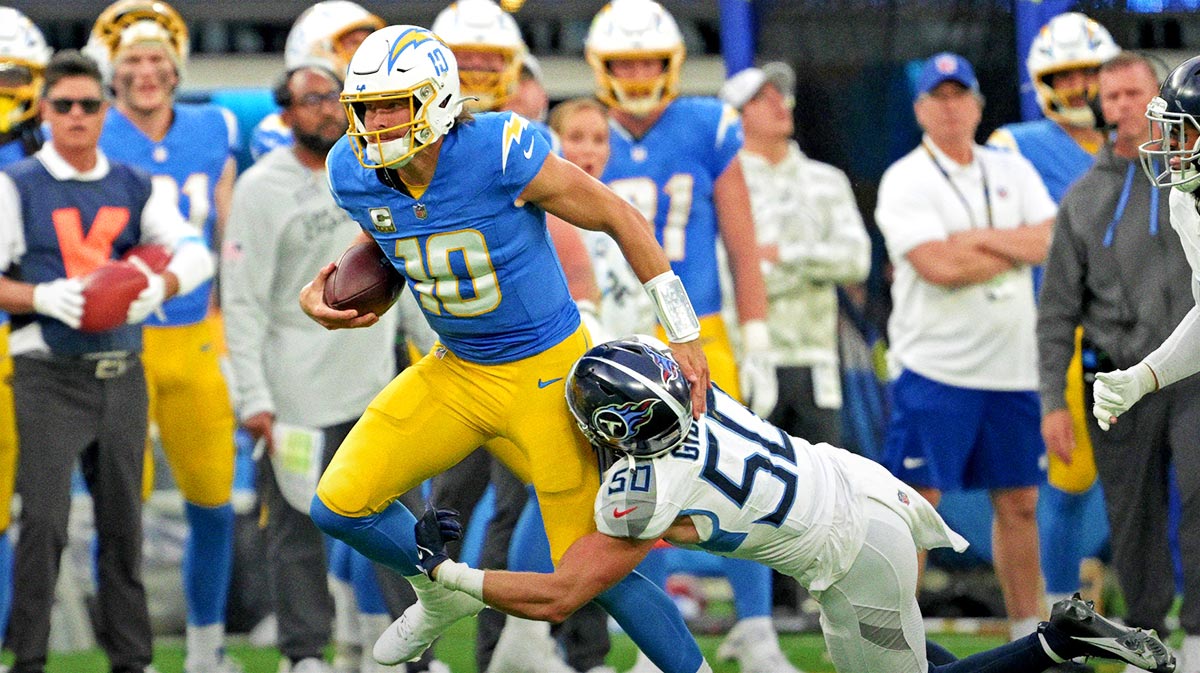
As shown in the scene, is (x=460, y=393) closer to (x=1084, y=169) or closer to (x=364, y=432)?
(x=364, y=432)

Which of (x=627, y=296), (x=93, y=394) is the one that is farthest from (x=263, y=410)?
(x=627, y=296)

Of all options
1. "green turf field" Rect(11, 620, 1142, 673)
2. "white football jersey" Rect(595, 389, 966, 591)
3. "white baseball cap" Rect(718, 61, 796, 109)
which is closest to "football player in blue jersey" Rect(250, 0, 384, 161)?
"white baseball cap" Rect(718, 61, 796, 109)

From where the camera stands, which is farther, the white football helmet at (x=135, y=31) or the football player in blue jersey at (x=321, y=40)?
the white football helmet at (x=135, y=31)

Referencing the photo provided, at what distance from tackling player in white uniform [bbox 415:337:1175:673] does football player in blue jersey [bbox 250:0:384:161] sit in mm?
2413

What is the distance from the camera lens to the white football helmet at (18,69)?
6.46 metres

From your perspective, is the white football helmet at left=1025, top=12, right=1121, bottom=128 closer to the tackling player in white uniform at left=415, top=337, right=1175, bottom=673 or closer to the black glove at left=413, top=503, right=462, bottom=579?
the tackling player in white uniform at left=415, top=337, right=1175, bottom=673

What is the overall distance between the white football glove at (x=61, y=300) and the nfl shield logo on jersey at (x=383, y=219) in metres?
1.39

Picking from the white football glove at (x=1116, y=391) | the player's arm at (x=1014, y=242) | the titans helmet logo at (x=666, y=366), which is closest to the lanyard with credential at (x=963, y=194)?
the player's arm at (x=1014, y=242)

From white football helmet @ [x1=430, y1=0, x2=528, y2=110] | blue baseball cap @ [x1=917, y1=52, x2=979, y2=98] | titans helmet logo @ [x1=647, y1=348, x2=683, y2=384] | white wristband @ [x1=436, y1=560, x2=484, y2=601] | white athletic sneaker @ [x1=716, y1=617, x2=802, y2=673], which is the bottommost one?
white athletic sneaker @ [x1=716, y1=617, x2=802, y2=673]

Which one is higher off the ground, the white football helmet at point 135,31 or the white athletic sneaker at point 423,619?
the white football helmet at point 135,31

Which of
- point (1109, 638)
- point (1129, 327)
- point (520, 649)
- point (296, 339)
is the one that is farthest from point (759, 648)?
point (296, 339)

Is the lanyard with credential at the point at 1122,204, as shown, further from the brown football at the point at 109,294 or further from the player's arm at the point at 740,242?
the brown football at the point at 109,294

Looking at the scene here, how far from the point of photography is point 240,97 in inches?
278

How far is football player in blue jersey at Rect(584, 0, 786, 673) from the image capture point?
20.1 ft
